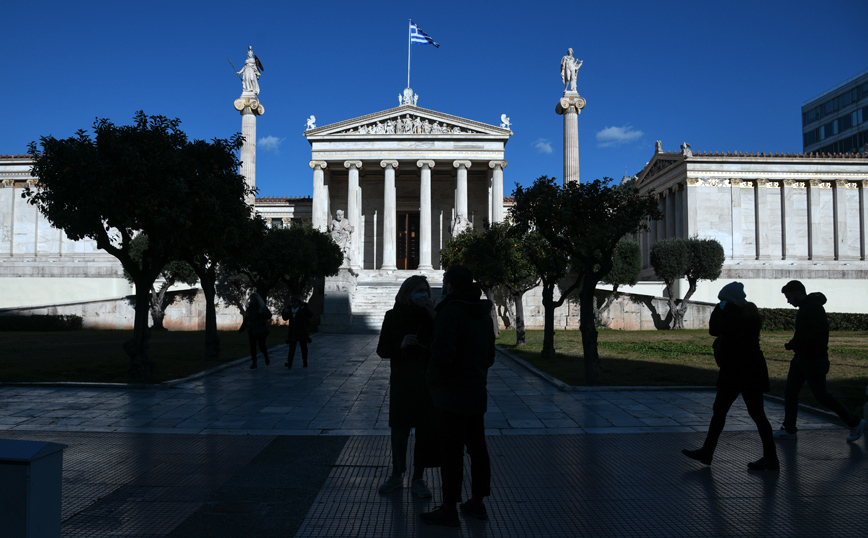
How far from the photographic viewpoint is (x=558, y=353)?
17516mm

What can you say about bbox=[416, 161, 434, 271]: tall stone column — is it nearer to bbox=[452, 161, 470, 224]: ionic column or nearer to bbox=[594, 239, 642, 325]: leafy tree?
bbox=[452, 161, 470, 224]: ionic column

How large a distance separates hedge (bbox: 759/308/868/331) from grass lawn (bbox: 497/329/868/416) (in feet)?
28.3

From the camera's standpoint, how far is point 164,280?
3234 centimetres

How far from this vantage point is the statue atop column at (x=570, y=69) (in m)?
36.0

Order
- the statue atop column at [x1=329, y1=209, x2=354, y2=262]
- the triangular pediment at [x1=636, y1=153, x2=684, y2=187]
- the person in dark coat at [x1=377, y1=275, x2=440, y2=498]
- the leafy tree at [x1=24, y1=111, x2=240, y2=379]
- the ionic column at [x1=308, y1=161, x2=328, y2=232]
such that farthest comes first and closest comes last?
the triangular pediment at [x1=636, y1=153, x2=684, y2=187] → the ionic column at [x1=308, y1=161, x2=328, y2=232] → the statue atop column at [x1=329, y1=209, x2=354, y2=262] → the leafy tree at [x1=24, y1=111, x2=240, y2=379] → the person in dark coat at [x1=377, y1=275, x2=440, y2=498]

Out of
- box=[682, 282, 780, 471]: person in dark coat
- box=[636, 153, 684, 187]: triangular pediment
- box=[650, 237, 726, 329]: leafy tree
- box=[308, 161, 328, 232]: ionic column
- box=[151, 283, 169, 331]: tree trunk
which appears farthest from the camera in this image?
box=[636, 153, 684, 187]: triangular pediment

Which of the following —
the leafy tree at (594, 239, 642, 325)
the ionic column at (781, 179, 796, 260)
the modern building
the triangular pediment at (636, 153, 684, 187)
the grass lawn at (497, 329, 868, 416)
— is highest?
the modern building

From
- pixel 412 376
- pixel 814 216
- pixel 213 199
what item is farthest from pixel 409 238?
pixel 412 376

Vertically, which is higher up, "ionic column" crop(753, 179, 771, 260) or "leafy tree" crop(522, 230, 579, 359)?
"ionic column" crop(753, 179, 771, 260)

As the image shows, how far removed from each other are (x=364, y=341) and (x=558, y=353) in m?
8.06

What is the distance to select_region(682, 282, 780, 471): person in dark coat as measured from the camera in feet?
18.4

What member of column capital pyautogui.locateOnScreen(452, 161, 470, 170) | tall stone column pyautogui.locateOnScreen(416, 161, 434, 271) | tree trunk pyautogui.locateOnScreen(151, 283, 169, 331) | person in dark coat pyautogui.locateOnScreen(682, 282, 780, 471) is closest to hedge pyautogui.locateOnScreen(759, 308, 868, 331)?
tall stone column pyautogui.locateOnScreen(416, 161, 434, 271)

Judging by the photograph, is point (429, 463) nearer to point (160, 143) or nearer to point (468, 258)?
point (160, 143)

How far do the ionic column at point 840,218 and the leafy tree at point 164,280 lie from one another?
139 ft
